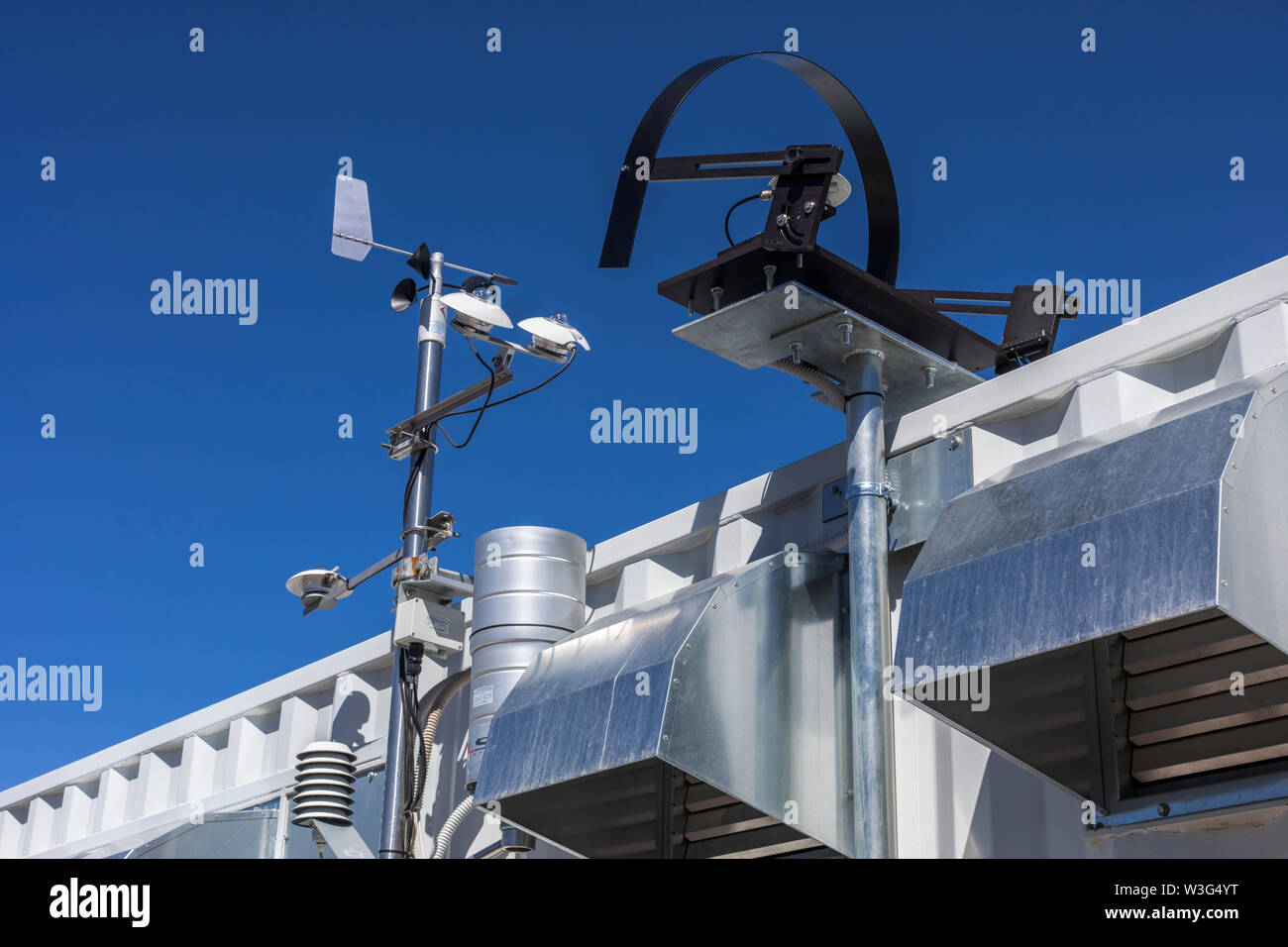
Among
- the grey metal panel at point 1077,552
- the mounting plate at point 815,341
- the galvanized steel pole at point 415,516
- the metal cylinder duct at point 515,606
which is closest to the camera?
the grey metal panel at point 1077,552

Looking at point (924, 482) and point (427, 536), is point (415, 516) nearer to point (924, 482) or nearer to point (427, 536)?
point (427, 536)

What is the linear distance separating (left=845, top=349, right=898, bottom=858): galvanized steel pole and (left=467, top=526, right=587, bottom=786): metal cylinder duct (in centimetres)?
204

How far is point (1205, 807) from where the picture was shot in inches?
208

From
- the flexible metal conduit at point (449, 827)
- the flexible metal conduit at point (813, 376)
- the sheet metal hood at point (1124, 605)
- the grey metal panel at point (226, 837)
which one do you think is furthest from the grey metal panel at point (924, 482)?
the grey metal panel at point (226, 837)

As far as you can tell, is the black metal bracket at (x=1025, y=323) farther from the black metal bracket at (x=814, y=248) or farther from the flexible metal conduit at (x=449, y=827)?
the flexible metal conduit at (x=449, y=827)

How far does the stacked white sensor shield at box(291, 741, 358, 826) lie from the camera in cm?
923

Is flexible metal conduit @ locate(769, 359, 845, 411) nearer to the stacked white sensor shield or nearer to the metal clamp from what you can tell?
the metal clamp

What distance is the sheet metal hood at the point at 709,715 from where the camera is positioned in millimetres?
6523

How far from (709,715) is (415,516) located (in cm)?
359

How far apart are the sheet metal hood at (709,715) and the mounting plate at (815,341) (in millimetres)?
→ 933

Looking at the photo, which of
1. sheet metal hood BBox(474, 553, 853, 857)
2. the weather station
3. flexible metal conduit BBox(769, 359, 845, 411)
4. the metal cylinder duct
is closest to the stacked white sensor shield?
the weather station

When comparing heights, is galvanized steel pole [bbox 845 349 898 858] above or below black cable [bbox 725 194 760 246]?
below
